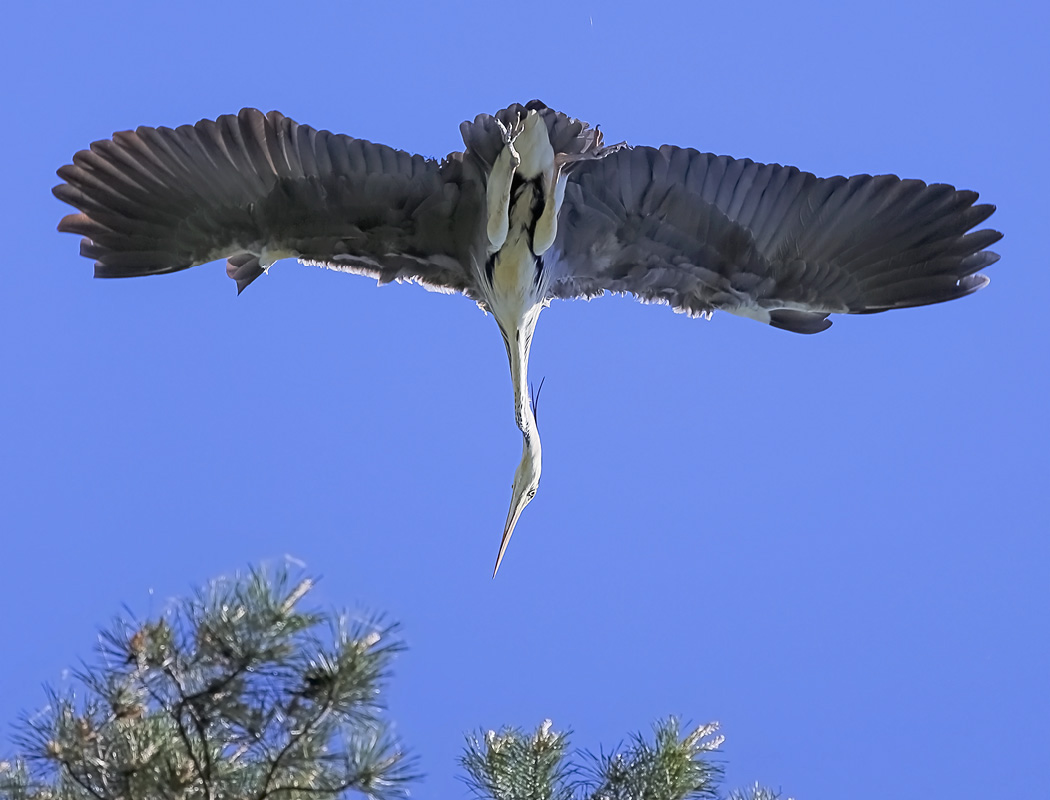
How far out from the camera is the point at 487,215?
628 cm

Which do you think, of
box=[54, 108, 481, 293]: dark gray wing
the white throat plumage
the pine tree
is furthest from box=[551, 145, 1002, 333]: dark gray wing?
the pine tree

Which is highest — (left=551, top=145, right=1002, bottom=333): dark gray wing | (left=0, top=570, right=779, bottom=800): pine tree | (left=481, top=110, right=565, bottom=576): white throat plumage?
(left=551, top=145, right=1002, bottom=333): dark gray wing

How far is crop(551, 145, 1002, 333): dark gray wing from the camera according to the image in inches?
249

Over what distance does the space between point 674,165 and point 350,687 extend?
335 centimetres

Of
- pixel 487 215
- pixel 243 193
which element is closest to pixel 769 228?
pixel 487 215

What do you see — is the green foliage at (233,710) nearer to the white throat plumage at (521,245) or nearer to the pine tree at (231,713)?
the pine tree at (231,713)

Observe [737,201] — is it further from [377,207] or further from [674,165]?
[377,207]

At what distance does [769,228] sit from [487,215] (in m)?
1.46

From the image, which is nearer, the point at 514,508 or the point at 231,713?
the point at 231,713

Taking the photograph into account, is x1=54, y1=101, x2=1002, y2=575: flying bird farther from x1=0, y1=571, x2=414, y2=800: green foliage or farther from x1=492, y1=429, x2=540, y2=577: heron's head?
Answer: x1=0, y1=571, x2=414, y2=800: green foliage

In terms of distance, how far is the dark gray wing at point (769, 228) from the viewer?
6324 millimetres

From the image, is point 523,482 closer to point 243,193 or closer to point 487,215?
point 487,215

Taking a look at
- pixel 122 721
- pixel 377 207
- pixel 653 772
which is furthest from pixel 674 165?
pixel 122 721

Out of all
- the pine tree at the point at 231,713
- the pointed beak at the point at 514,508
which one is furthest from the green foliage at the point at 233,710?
the pointed beak at the point at 514,508
